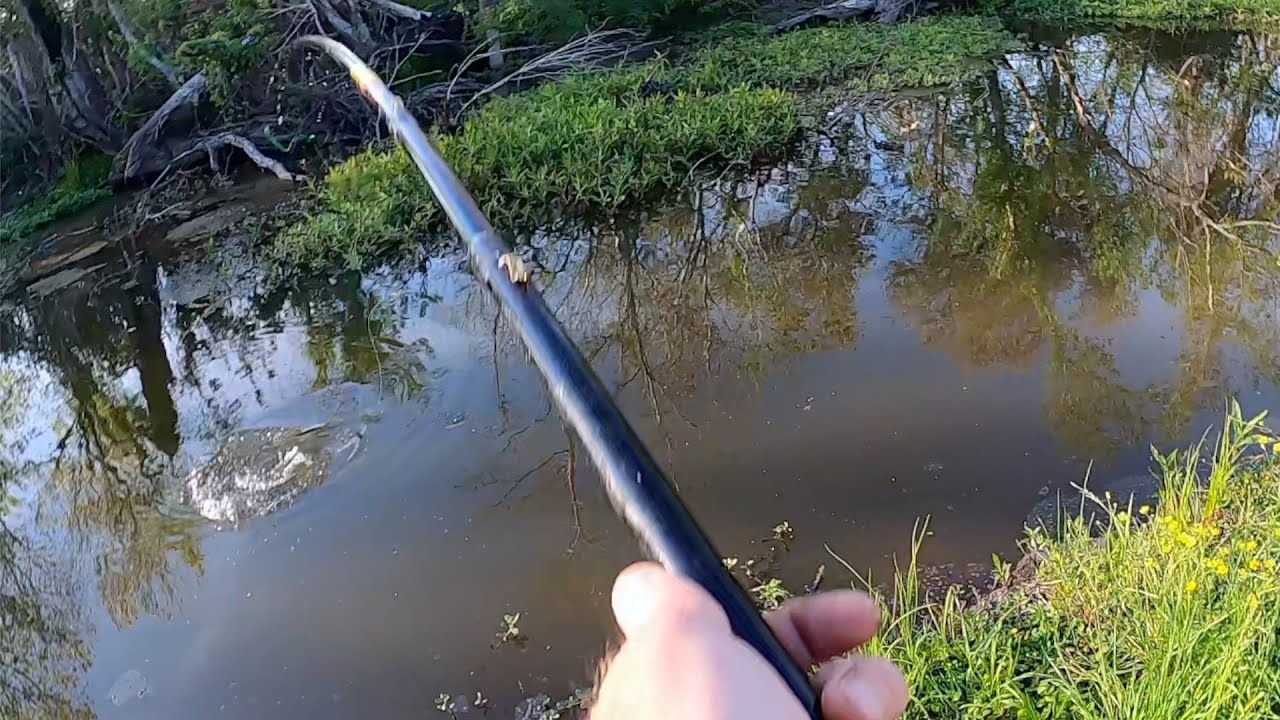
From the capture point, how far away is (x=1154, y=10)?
11.2 metres

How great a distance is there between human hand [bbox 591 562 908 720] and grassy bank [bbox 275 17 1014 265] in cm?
609

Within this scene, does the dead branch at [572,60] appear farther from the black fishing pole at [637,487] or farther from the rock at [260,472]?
the black fishing pole at [637,487]

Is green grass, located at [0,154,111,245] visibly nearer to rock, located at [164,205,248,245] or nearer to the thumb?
rock, located at [164,205,248,245]

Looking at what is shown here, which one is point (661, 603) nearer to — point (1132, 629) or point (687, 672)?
point (687, 672)

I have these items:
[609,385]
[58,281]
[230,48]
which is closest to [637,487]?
[609,385]

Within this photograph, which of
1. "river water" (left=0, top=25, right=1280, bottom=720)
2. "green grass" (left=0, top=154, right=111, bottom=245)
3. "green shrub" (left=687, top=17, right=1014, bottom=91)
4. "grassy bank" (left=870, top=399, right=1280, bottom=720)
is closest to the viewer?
"grassy bank" (left=870, top=399, right=1280, bottom=720)

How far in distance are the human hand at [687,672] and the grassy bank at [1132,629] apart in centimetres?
181

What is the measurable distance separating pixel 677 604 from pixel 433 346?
5008mm

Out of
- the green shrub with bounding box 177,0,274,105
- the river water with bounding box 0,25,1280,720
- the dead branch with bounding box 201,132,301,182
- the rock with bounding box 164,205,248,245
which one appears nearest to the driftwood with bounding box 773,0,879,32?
the river water with bounding box 0,25,1280,720

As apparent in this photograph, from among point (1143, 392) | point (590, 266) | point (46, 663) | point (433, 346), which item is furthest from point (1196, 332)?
point (46, 663)

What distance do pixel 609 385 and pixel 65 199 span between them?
645 cm

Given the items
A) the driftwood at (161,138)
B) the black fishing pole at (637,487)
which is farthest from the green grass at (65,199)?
the black fishing pole at (637,487)

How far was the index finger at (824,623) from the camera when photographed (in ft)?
2.99

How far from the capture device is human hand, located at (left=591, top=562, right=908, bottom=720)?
697mm
